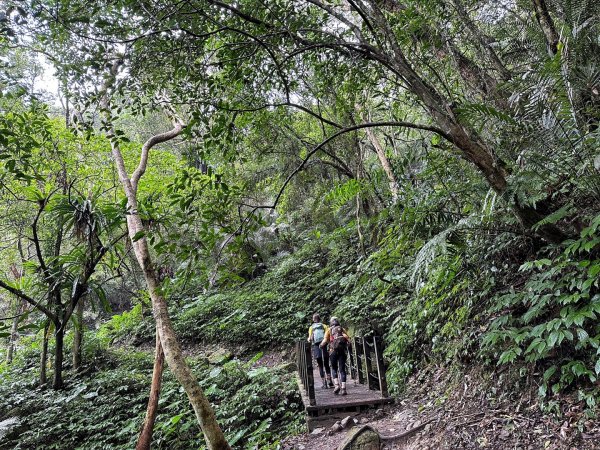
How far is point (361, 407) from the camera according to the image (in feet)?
19.1

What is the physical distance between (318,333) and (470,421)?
3273 millimetres

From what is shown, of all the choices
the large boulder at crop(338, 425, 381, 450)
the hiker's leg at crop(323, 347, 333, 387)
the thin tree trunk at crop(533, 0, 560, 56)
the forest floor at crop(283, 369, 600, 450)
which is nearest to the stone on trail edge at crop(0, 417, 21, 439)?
the forest floor at crop(283, 369, 600, 450)

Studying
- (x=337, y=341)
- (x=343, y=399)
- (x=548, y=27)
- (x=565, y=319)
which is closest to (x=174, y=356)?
(x=337, y=341)

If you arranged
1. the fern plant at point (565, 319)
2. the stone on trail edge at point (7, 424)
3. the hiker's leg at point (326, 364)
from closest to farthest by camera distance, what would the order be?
the fern plant at point (565, 319)
the stone on trail edge at point (7, 424)
the hiker's leg at point (326, 364)

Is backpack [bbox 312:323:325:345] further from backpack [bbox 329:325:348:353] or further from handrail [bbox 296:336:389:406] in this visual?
backpack [bbox 329:325:348:353]

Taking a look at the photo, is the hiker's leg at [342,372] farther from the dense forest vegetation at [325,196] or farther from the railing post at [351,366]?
the railing post at [351,366]

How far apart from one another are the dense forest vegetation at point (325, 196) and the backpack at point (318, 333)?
1.33 metres

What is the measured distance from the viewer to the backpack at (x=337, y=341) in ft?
20.6

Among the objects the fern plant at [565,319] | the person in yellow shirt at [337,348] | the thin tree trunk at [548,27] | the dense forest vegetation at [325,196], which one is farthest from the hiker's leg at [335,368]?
the thin tree trunk at [548,27]

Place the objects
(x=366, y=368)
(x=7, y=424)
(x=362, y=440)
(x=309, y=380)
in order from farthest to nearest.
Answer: (x=7, y=424) → (x=366, y=368) → (x=309, y=380) → (x=362, y=440)

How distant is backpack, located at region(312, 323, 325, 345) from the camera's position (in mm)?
6902

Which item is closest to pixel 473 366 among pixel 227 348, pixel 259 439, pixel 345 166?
pixel 259 439

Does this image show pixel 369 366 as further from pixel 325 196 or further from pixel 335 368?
pixel 325 196

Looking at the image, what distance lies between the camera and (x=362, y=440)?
4.48m
